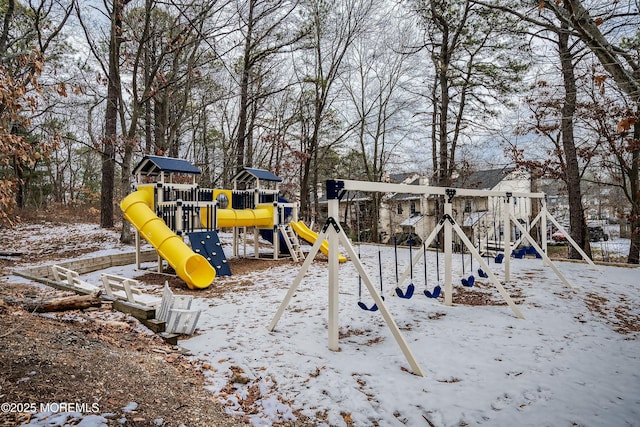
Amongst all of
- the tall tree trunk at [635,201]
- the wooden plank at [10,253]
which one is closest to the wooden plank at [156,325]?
the wooden plank at [10,253]

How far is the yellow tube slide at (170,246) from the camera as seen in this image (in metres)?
7.16

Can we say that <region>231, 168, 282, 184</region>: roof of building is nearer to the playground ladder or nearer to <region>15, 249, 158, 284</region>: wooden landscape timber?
the playground ladder

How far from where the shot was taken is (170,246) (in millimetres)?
7434

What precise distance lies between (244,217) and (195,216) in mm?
1761

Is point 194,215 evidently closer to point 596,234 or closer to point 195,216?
point 195,216

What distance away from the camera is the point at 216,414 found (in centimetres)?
270

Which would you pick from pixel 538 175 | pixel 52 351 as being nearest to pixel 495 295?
pixel 52 351

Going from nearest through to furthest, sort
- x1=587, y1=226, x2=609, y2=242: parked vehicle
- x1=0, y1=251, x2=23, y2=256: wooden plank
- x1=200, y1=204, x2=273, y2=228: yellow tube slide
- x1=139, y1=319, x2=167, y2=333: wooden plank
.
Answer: x1=139, y1=319, x2=167, y2=333: wooden plank < x1=200, y1=204, x2=273, y2=228: yellow tube slide < x1=0, y1=251, x2=23, y2=256: wooden plank < x1=587, y1=226, x2=609, y2=242: parked vehicle

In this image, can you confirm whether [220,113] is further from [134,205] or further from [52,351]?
[52,351]

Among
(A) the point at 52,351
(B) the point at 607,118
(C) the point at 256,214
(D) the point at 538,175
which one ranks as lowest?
(A) the point at 52,351

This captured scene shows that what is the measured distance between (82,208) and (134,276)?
17850 millimetres

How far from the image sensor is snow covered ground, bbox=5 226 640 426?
2.87 meters

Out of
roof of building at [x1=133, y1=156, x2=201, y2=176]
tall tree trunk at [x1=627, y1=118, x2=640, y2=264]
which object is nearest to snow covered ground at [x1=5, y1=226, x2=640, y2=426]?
roof of building at [x1=133, y1=156, x2=201, y2=176]

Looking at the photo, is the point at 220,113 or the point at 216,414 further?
the point at 220,113
